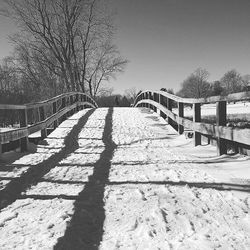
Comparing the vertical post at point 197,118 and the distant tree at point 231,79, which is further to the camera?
the distant tree at point 231,79

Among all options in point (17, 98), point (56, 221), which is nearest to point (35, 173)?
point (56, 221)

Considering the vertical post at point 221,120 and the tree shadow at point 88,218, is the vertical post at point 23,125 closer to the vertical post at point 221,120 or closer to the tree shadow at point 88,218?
the tree shadow at point 88,218

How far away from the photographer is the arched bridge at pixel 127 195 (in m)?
2.56

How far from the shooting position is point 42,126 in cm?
797

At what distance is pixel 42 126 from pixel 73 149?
1.67m

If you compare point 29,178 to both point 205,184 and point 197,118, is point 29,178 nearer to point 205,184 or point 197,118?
point 205,184

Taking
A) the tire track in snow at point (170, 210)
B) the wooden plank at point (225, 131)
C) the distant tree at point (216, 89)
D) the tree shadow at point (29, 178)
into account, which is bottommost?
the tire track in snow at point (170, 210)

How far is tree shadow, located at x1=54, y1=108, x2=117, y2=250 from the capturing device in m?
2.47

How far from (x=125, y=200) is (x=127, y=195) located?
0.16 m

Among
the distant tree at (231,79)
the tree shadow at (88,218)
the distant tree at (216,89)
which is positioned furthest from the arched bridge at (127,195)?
the distant tree at (231,79)

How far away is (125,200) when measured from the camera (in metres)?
3.42

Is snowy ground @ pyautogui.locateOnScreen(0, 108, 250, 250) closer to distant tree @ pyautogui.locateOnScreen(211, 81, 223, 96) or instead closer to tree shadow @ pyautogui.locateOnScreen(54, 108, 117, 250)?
tree shadow @ pyautogui.locateOnScreen(54, 108, 117, 250)

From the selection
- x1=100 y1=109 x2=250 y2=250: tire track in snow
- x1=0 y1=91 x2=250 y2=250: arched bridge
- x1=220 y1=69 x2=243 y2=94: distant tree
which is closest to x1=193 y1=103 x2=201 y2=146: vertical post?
x1=0 y1=91 x2=250 y2=250: arched bridge

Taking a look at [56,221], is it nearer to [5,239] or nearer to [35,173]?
[5,239]
